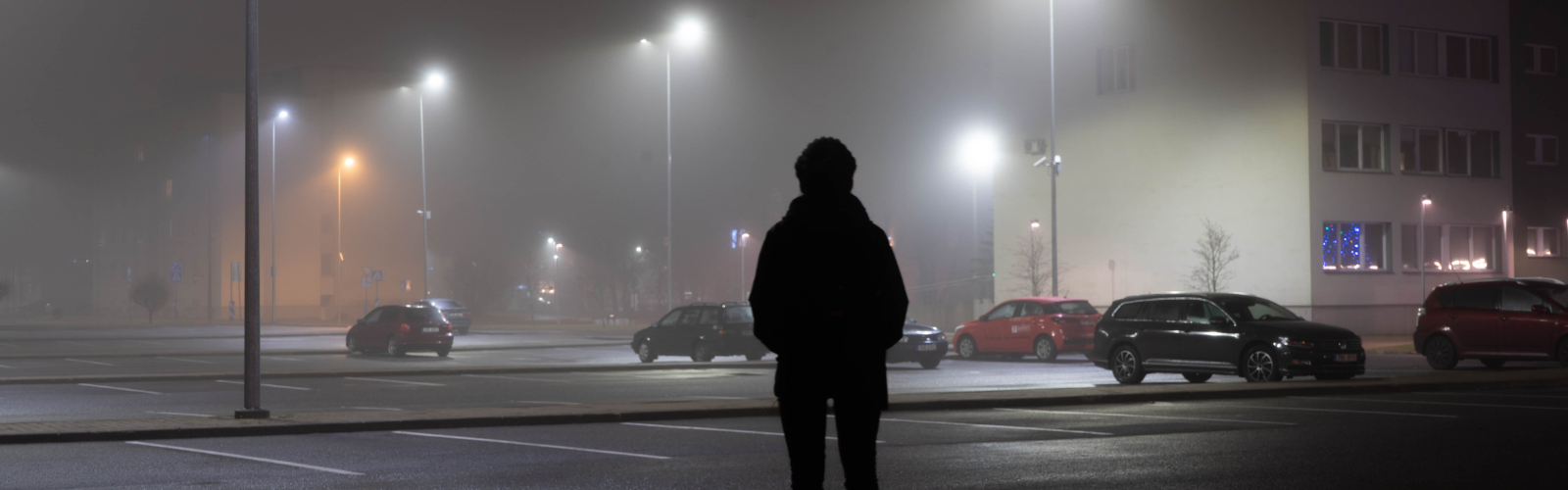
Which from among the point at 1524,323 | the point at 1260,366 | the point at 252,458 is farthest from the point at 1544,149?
the point at 252,458

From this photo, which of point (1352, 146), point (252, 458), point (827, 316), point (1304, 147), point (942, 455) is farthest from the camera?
point (1352, 146)

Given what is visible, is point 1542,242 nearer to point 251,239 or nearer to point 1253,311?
point 1253,311

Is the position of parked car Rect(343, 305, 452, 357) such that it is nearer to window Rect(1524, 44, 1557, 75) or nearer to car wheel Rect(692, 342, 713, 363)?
car wheel Rect(692, 342, 713, 363)

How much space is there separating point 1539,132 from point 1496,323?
28.8 m

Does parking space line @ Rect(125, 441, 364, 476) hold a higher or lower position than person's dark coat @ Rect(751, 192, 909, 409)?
lower

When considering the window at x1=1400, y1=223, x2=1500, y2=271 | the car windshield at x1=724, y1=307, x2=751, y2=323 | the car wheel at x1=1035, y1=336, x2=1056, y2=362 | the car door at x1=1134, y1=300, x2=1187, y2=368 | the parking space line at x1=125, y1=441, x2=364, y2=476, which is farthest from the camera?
the window at x1=1400, y1=223, x2=1500, y2=271

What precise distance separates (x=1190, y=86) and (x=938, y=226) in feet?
232

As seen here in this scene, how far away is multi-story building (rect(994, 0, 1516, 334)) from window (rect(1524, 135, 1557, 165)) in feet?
8.09

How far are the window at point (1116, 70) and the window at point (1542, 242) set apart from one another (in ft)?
47.7

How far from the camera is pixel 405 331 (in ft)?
110

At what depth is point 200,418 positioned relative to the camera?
13.8 m

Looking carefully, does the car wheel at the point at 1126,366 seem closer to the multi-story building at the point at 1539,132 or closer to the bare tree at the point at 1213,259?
the bare tree at the point at 1213,259

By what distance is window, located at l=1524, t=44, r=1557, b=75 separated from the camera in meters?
46.7

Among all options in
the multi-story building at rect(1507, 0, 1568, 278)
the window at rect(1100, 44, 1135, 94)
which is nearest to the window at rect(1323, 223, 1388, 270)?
the multi-story building at rect(1507, 0, 1568, 278)
